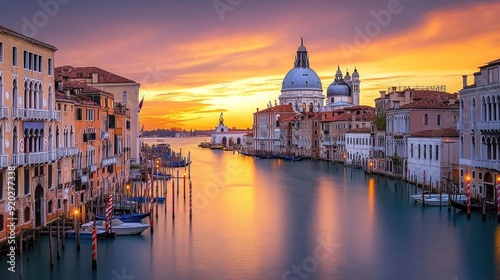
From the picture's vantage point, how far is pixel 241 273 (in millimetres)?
12094

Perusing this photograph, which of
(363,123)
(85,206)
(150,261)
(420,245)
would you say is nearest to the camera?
(150,261)

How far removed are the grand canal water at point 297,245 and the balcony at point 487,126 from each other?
2354 mm

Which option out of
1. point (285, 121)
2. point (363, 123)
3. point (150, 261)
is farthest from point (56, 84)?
point (285, 121)

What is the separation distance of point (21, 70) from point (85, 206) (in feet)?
16.4

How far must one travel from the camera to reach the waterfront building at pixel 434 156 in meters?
23.4

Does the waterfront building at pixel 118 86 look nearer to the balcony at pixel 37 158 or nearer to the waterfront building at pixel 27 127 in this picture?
the waterfront building at pixel 27 127

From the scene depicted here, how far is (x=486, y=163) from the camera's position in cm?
1850

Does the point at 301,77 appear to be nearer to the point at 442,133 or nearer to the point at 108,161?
the point at 442,133

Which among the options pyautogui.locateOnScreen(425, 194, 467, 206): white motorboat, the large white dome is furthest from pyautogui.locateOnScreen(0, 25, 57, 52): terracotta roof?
the large white dome

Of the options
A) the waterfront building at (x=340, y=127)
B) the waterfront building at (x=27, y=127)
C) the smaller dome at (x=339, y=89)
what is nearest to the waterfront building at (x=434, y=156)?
the waterfront building at (x=27, y=127)

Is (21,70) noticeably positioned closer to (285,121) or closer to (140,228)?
(140,228)

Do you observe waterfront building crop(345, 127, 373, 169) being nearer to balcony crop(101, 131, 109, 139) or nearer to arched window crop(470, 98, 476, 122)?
arched window crop(470, 98, 476, 122)

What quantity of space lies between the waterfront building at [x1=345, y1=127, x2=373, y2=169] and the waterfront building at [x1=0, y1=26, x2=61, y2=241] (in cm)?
2240

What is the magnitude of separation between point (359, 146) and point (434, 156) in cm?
1461
